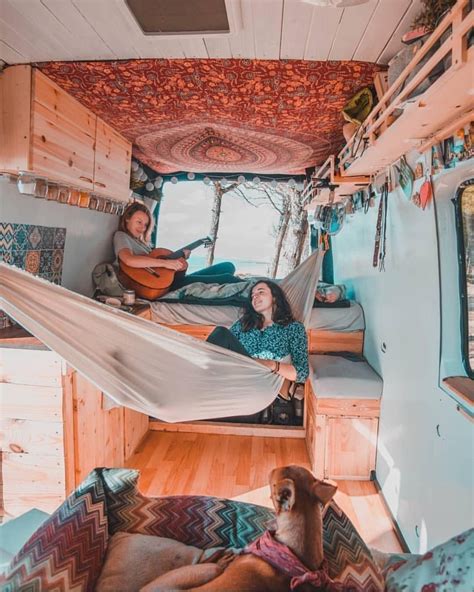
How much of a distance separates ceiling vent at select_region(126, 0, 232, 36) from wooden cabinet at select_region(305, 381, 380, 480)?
2.05m

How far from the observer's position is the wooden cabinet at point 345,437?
2623mm

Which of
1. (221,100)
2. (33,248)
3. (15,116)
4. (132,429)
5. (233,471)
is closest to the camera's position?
(15,116)

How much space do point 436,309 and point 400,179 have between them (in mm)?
669

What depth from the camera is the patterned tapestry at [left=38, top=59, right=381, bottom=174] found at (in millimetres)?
1640

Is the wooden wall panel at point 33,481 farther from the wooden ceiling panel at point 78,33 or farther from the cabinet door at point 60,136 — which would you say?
the wooden ceiling panel at point 78,33

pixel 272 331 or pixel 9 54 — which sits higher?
pixel 9 54

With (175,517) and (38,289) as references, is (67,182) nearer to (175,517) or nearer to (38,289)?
(38,289)

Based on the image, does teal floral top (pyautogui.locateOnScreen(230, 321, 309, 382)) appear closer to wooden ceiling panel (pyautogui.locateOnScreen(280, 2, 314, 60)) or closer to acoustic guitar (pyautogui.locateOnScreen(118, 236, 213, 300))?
acoustic guitar (pyautogui.locateOnScreen(118, 236, 213, 300))

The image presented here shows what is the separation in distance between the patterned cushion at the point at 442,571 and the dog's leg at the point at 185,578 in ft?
1.48

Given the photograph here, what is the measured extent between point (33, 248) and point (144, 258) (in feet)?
3.01

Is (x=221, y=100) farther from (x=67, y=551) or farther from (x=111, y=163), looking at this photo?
(x=67, y=551)

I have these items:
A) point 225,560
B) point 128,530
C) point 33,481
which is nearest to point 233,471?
point 33,481

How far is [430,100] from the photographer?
117cm

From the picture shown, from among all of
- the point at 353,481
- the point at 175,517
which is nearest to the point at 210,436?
Result: the point at 353,481
